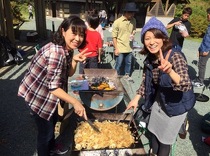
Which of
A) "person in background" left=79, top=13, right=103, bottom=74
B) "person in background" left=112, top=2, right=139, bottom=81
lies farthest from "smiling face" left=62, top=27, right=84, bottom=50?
"person in background" left=112, top=2, right=139, bottom=81

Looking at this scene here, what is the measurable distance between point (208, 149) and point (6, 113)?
16.1ft

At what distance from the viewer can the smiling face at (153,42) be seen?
2.42m

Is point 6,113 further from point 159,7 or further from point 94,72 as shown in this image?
point 159,7

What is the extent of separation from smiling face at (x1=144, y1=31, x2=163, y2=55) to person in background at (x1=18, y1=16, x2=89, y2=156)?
0.81m

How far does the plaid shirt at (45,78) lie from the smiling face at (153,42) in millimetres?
1039

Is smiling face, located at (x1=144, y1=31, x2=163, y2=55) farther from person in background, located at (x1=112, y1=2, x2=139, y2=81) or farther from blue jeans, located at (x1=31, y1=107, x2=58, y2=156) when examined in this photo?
person in background, located at (x1=112, y1=2, x2=139, y2=81)

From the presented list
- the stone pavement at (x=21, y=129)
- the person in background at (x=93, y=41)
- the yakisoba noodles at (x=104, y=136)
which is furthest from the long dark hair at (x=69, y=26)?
the person in background at (x=93, y=41)

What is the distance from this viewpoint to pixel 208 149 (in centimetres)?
435

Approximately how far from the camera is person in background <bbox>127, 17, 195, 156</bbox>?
2.32 meters

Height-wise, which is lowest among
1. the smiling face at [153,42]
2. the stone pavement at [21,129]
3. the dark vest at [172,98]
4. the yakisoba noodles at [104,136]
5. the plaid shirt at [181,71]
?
the stone pavement at [21,129]

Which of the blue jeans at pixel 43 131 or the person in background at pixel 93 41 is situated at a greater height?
the person in background at pixel 93 41

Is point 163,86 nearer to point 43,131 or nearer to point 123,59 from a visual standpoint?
point 43,131

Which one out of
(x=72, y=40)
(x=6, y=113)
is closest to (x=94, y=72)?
(x=6, y=113)

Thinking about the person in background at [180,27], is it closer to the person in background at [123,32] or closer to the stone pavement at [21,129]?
the person in background at [123,32]
